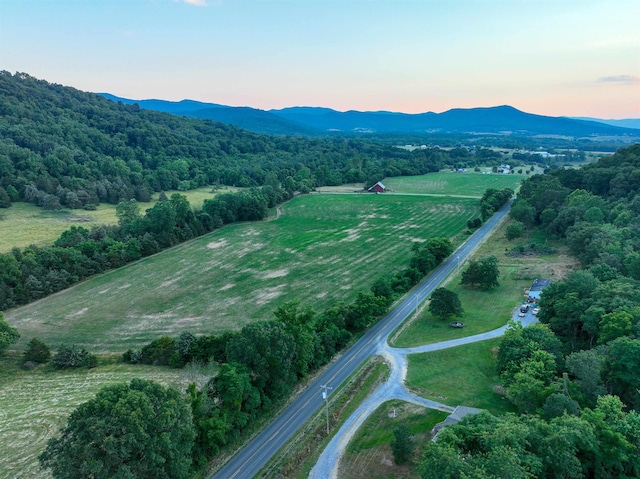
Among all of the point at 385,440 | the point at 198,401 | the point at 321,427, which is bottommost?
the point at 321,427

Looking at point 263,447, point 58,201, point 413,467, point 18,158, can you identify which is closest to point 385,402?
point 413,467

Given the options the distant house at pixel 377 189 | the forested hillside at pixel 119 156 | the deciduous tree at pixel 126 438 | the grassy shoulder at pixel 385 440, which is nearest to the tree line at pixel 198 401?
the deciduous tree at pixel 126 438

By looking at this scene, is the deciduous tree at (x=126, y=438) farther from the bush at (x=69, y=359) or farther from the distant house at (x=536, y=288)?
the distant house at (x=536, y=288)

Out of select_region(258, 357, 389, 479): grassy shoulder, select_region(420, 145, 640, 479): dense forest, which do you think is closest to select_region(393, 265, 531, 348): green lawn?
select_region(420, 145, 640, 479): dense forest

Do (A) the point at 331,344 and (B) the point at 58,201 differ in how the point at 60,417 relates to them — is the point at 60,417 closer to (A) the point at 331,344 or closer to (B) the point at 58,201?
(A) the point at 331,344

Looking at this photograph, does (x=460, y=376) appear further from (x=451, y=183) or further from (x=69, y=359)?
(x=451, y=183)

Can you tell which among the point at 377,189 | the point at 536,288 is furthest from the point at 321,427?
the point at 377,189
